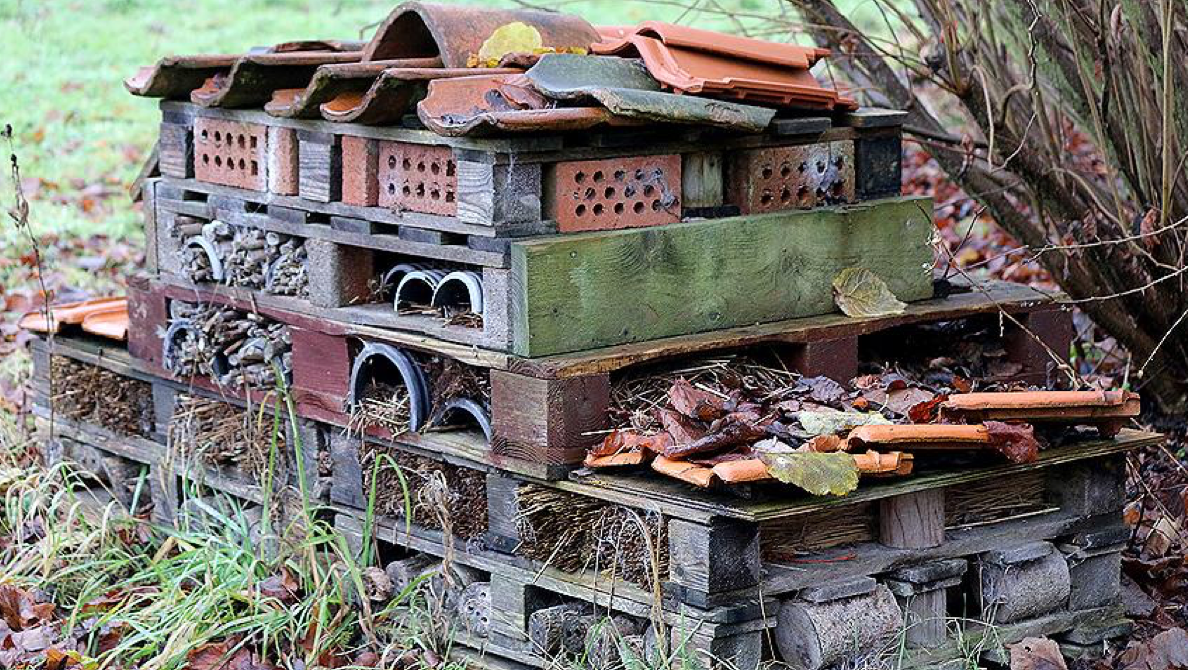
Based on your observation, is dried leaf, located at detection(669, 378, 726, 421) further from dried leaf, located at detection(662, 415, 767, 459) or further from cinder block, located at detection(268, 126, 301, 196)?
cinder block, located at detection(268, 126, 301, 196)

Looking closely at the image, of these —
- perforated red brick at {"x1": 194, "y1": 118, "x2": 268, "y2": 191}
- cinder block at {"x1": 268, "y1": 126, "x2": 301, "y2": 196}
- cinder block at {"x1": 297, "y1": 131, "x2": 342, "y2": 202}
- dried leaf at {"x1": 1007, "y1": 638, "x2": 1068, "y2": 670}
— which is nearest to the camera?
dried leaf at {"x1": 1007, "y1": 638, "x2": 1068, "y2": 670}

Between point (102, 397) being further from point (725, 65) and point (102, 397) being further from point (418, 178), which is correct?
point (725, 65)

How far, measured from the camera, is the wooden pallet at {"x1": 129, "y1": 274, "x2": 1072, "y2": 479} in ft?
14.8

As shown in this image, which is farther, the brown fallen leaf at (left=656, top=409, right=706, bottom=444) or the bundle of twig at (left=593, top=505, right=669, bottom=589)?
the brown fallen leaf at (left=656, top=409, right=706, bottom=444)

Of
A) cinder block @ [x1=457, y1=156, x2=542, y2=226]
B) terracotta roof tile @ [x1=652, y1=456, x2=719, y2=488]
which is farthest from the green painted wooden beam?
terracotta roof tile @ [x1=652, y1=456, x2=719, y2=488]

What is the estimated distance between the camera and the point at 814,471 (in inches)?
164

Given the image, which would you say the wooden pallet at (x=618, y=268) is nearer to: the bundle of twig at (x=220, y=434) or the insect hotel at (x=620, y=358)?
the insect hotel at (x=620, y=358)

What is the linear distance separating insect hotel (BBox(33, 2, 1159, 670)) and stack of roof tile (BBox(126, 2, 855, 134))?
0.04ft

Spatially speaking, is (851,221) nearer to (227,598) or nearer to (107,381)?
(227,598)

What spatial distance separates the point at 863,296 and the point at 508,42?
4.40 feet

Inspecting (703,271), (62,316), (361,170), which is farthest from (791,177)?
(62,316)

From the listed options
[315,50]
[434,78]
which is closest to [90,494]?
[315,50]

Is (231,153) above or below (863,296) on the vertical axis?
above

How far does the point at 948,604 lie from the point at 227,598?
214 centimetres
